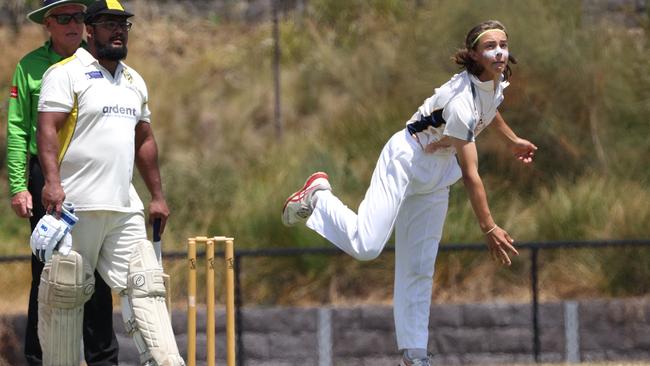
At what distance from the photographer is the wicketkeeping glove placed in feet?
22.4

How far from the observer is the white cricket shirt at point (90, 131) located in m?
7.04

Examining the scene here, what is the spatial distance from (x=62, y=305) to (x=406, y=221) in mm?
1768

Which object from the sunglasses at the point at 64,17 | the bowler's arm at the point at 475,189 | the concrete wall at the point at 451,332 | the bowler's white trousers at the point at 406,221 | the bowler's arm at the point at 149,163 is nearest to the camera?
the bowler's arm at the point at 475,189

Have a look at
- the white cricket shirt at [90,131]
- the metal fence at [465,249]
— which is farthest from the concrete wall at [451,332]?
the white cricket shirt at [90,131]

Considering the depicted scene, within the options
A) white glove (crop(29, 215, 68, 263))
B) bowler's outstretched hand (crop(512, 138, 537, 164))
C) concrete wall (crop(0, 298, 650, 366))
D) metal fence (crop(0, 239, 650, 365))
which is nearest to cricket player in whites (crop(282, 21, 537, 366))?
bowler's outstretched hand (crop(512, 138, 537, 164))

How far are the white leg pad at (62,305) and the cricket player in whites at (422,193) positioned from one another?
1306mm

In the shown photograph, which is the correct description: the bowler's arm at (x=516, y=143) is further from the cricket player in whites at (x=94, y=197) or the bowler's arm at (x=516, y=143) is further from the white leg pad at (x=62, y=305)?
the white leg pad at (x=62, y=305)

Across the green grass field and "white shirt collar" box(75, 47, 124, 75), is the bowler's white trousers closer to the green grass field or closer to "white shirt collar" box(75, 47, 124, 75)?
"white shirt collar" box(75, 47, 124, 75)

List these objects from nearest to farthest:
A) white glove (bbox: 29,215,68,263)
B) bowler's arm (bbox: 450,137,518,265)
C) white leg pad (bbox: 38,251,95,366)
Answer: white glove (bbox: 29,215,68,263)
white leg pad (bbox: 38,251,95,366)
bowler's arm (bbox: 450,137,518,265)

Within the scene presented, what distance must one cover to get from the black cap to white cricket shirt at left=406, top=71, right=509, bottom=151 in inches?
61.4

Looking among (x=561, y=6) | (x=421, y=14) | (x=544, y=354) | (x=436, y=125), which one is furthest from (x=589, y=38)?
(x=436, y=125)

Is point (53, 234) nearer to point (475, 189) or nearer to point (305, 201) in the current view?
point (305, 201)

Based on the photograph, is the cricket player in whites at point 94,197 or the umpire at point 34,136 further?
the umpire at point 34,136

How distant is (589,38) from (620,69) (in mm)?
600
